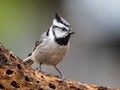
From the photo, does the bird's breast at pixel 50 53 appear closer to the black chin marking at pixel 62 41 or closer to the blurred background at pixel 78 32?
the black chin marking at pixel 62 41

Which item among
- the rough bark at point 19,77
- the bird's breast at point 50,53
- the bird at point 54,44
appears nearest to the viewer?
the rough bark at point 19,77

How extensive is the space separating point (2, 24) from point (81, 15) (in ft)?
7.95

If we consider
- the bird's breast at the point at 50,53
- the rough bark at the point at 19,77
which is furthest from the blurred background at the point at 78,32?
the rough bark at the point at 19,77

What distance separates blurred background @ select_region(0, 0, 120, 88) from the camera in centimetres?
726

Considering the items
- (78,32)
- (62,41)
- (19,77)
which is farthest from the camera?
(78,32)

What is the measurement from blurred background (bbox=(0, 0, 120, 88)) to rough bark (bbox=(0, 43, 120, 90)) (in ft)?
8.38

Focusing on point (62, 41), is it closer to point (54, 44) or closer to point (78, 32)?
point (54, 44)

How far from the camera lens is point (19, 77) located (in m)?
4.03

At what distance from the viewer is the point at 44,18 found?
861 cm

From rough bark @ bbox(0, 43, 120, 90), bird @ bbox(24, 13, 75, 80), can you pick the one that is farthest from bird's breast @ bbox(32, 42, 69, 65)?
rough bark @ bbox(0, 43, 120, 90)

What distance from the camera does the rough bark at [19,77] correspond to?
398 cm

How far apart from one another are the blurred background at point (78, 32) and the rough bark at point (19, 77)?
2.56 meters

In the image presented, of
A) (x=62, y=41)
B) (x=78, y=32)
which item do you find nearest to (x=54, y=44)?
(x=62, y=41)

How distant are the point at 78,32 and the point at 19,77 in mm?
4637
